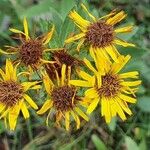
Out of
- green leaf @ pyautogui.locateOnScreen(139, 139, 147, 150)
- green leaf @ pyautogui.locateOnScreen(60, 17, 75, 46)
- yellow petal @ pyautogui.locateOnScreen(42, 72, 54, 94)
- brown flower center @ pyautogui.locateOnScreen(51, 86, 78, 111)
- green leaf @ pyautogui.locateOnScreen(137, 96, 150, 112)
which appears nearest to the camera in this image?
yellow petal @ pyautogui.locateOnScreen(42, 72, 54, 94)

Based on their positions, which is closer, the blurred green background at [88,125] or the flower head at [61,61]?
the flower head at [61,61]

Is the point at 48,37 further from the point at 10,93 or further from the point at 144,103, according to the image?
the point at 144,103

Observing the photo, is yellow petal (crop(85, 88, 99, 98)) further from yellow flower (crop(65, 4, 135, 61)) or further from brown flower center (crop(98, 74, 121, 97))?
yellow flower (crop(65, 4, 135, 61))

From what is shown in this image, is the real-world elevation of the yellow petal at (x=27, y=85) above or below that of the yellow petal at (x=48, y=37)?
below

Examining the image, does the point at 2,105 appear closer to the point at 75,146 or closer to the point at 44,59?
the point at 44,59

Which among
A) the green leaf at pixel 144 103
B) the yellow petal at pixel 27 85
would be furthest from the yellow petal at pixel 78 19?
the green leaf at pixel 144 103

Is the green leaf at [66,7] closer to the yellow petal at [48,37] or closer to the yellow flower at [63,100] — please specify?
the yellow petal at [48,37]

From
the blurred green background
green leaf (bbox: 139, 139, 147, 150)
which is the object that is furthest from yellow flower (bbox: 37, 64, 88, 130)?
green leaf (bbox: 139, 139, 147, 150)
